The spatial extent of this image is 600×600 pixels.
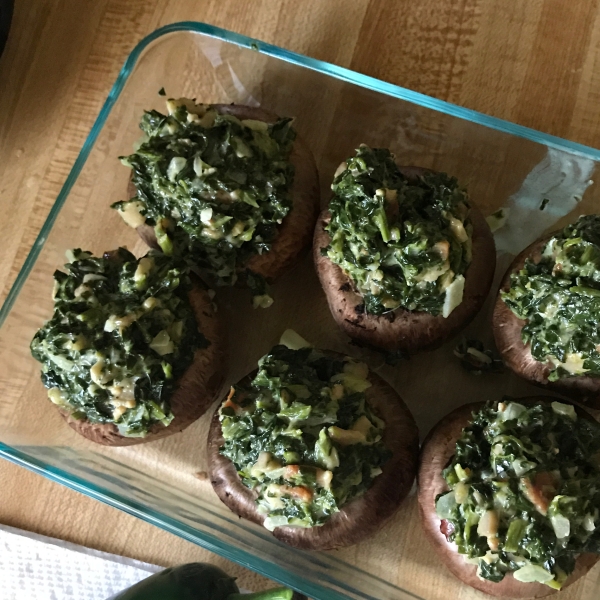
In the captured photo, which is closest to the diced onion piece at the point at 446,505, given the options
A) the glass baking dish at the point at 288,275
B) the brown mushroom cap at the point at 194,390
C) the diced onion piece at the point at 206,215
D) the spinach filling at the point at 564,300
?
the glass baking dish at the point at 288,275

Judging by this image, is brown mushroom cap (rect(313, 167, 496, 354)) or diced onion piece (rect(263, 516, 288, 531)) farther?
brown mushroom cap (rect(313, 167, 496, 354))

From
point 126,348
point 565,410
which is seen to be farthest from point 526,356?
point 126,348

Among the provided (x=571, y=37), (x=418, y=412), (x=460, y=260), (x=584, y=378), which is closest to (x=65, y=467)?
(x=418, y=412)

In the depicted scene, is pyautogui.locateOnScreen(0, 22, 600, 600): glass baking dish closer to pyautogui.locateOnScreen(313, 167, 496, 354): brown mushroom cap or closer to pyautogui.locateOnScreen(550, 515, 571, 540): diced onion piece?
pyautogui.locateOnScreen(313, 167, 496, 354): brown mushroom cap

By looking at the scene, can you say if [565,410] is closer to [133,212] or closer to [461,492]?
[461,492]

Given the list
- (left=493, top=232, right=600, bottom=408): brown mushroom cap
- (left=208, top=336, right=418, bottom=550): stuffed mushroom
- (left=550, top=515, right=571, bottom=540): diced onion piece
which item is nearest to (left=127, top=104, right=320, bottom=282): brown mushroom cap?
(left=208, top=336, right=418, bottom=550): stuffed mushroom

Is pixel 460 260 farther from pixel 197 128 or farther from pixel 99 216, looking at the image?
pixel 99 216

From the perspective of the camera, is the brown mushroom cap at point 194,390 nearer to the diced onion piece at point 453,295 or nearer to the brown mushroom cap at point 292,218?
the brown mushroom cap at point 292,218
